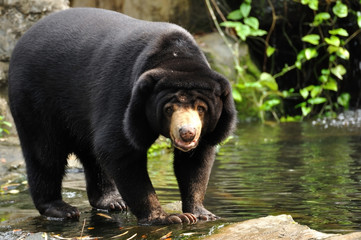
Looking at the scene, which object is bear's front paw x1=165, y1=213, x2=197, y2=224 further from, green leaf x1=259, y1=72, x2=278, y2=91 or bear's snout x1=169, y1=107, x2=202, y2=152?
green leaf x1=259, y1=72, x2=278, y2=91

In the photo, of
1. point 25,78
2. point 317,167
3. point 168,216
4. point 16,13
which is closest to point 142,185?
point 168,216

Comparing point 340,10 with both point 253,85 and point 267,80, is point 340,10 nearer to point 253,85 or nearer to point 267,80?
point 267,80

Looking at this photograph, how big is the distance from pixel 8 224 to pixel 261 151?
14.6 ft

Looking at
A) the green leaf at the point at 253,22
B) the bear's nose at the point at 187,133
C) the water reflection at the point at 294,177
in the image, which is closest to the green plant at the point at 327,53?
Answer: the green leaf at the point at 253,22

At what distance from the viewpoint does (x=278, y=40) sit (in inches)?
546

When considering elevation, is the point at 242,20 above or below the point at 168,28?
below

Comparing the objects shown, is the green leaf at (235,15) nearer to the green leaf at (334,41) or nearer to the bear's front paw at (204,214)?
the green leaf at (334,41)

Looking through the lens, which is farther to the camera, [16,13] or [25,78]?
[16,13]

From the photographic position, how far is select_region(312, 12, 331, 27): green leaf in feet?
41.3

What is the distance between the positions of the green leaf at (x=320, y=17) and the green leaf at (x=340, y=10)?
0.48 ft

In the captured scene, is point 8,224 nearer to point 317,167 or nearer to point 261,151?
point 317,167

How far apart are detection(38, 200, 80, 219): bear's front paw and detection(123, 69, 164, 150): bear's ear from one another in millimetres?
1025

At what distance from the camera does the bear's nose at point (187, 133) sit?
4.48m

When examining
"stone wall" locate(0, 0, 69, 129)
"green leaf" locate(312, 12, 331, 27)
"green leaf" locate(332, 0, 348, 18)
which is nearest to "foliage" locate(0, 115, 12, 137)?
"stone wall" locate(0, 0, 69, 129)
